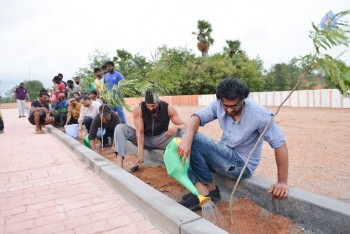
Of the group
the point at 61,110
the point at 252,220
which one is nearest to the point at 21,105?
the point at 61,110

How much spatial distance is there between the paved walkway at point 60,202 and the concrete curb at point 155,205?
77mm

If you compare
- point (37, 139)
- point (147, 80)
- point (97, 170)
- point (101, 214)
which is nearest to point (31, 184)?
point (97, 170)

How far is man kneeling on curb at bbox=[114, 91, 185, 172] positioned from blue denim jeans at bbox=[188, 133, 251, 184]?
123cm

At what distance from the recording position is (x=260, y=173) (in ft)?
13.6

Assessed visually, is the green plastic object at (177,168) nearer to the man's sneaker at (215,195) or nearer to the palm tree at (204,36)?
the man's sneaker at (215,195)

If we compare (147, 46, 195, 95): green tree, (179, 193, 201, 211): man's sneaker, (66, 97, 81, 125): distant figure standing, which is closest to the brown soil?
(179, 193, 201, 211): man's sneaker

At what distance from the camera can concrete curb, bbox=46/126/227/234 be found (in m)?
2.15

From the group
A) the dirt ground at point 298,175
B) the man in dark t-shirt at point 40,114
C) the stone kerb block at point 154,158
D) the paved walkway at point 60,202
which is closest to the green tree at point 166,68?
the stone kerb block at point 154,158

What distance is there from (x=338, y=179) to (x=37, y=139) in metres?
7.25

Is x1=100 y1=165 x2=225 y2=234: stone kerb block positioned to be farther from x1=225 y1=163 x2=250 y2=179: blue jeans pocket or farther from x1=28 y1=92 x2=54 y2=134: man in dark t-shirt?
x1=28 y1=92 x2=54 y2=134: man in dark t-shirt

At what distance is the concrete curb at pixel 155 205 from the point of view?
215 cm

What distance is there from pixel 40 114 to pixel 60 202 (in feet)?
23.2

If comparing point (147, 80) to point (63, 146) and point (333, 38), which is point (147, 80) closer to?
point (63, 146)

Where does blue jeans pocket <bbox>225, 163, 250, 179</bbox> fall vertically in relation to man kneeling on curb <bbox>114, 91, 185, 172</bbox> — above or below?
below
